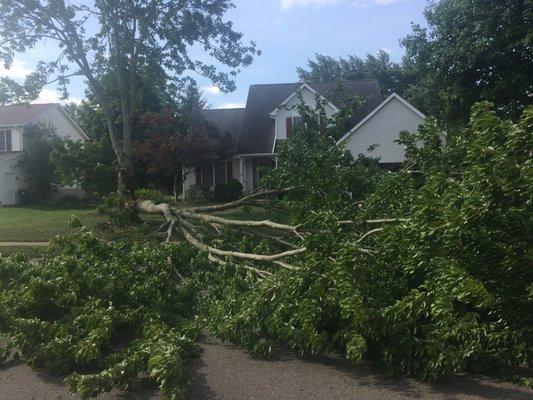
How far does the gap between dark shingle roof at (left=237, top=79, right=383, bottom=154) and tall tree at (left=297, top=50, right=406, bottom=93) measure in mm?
15368

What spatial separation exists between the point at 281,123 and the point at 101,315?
2545cm

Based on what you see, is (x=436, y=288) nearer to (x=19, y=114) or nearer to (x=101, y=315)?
(x=101, y=315)

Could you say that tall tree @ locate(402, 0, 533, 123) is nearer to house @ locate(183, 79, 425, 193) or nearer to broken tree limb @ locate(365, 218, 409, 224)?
house @ locate(183, 79, 425, 193)

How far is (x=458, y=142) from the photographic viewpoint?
677cm

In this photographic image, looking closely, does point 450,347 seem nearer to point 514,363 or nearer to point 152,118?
point 514,363

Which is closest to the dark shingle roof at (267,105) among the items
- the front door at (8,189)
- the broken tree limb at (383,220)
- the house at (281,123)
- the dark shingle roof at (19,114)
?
the house at (281,123)

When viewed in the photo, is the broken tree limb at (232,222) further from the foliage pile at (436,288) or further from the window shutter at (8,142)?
the window shutter at (8,142)

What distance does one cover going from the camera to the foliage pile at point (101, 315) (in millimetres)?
4637

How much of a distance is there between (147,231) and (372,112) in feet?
65.6

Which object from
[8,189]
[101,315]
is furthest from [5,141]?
[101,315]

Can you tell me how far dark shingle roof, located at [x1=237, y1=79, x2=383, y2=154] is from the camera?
3114 cm

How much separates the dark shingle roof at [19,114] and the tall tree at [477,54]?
2455cm

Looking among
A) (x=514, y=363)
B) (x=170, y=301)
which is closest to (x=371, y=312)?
(x=514, y=363)

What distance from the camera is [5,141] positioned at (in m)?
36.2
